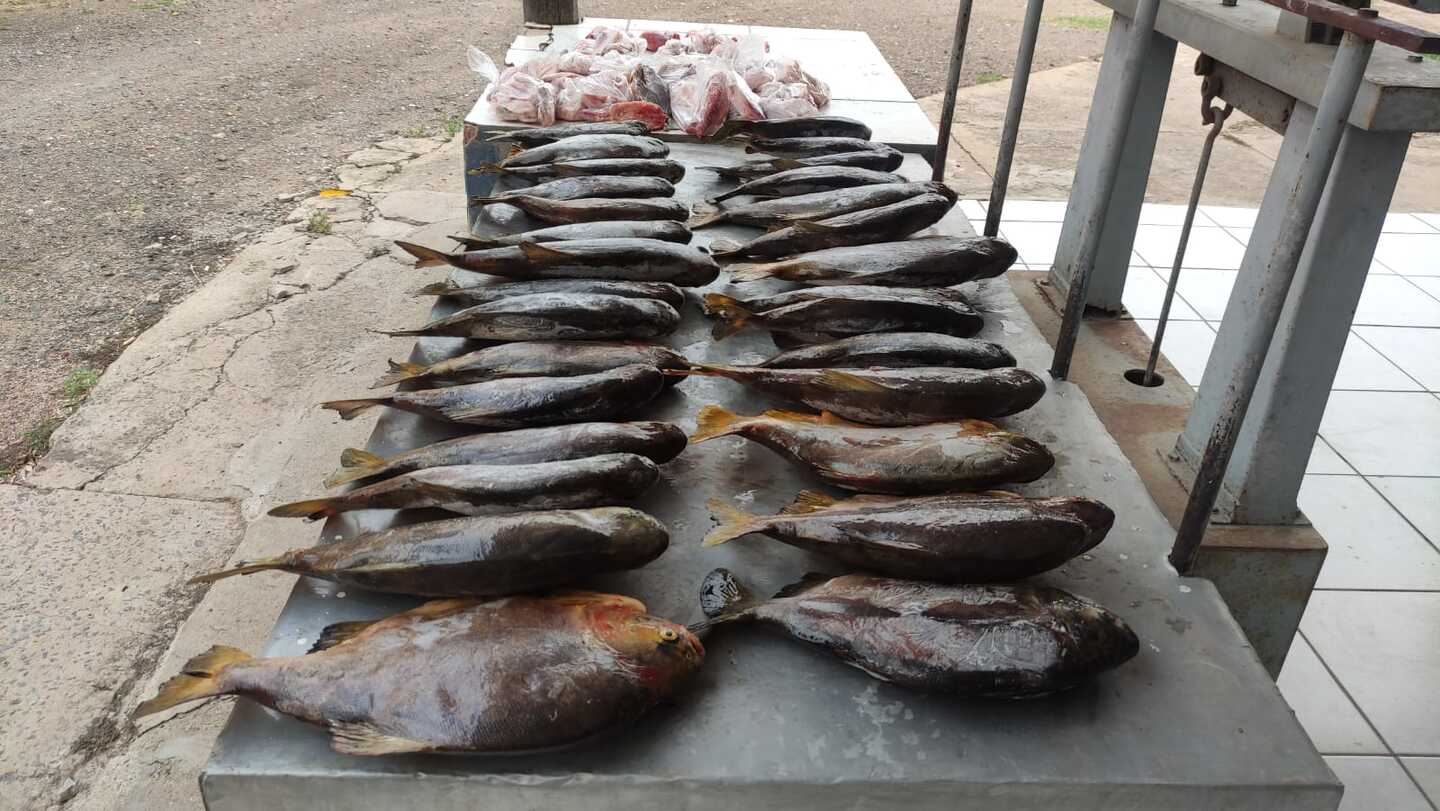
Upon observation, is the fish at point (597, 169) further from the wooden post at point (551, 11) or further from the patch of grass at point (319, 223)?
the wooden post at point (551, 11)

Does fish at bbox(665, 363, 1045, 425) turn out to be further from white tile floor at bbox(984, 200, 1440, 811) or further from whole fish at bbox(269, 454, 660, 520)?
white tile floor at bbox(984, 200, 1440, 811)

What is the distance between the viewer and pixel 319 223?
6.66 meters

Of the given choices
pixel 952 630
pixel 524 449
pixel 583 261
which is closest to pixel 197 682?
pixel 524 449

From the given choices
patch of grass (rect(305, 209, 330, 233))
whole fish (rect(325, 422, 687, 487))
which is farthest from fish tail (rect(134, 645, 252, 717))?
patch of grass (rect(305, 209, 330, 233))

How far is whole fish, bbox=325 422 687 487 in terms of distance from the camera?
7.23 ft

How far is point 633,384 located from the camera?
245 centimetres

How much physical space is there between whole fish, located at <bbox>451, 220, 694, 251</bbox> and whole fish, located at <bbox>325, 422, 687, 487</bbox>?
117 centimetres

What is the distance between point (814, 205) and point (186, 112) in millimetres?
7171

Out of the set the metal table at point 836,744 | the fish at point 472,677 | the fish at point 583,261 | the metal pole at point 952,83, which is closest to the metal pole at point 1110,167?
the metal table at point 836,744

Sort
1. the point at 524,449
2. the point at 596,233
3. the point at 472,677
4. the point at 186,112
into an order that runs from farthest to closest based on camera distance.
→ the point at 186,112 → the point at 596,233 → the point at 524,449 → the point at 472,677

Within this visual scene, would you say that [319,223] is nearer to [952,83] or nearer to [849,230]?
[952,83]

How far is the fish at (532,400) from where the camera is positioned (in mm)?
2387

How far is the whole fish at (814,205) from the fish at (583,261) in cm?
57

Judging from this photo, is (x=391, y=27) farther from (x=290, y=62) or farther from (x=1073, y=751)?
(x=1073, y=751)
